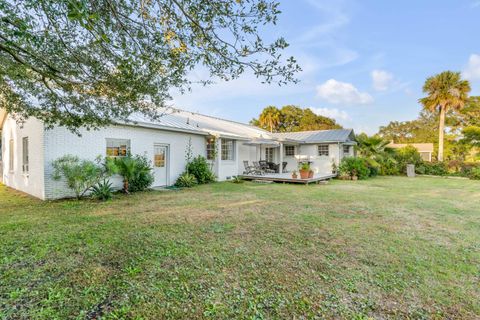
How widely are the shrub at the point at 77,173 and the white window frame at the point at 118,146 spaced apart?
3.70 ft

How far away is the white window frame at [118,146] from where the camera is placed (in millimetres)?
9602

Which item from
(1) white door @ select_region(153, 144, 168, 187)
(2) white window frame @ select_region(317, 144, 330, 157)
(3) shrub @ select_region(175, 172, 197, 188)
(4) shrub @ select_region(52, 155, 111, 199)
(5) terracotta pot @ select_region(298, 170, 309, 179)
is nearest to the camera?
(4) shrub @ select_region(52, 155, 111, 199)

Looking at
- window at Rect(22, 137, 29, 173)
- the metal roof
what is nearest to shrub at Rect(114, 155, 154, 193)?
the metal roof

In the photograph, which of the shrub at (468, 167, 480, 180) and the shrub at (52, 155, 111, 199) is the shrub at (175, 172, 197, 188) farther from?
the shrub at (468, 167, 480, 180)

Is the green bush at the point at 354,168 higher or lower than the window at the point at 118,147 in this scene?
lower

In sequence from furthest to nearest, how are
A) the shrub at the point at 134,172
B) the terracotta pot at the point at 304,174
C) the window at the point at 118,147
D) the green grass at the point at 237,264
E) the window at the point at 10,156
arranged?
the terracotta pot at the point at 304,174, the window at the point at 10,156, the window at the point at 118,147, the shrub at the point at 134,172, the green grass at the point at 237,264

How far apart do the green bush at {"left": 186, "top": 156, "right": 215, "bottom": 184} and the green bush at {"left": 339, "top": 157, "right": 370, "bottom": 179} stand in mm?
9222

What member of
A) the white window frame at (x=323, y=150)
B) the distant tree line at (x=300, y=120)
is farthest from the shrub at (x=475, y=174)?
the distant tree line at (x=300, y=120)

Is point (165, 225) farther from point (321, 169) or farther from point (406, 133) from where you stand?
point (406, 133)

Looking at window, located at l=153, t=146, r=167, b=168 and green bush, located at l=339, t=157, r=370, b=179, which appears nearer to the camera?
window, located at l=153, t=146, r=167, b=168

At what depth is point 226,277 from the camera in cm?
307

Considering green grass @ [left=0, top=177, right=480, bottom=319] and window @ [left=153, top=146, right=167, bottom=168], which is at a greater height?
window @ [left=153, top=146, right=167, bottom=168]

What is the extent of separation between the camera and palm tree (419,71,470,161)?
22.5 m

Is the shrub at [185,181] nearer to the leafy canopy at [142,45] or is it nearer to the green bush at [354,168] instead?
the leafy canopy at [142,45]
